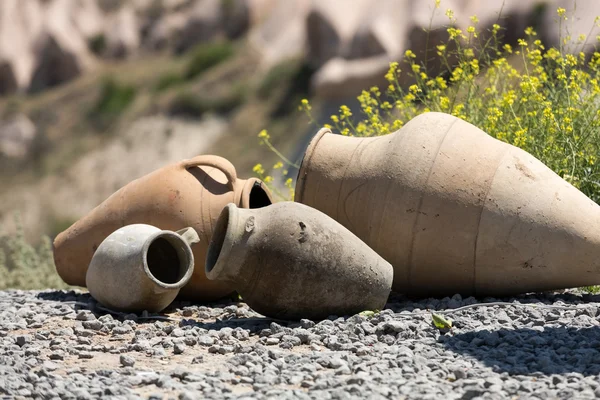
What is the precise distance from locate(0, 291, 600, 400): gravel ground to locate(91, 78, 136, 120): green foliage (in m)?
24.9

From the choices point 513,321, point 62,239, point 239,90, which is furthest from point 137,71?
point 513,321

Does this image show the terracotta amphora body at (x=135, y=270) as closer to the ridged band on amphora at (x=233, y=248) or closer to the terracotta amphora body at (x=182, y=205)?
the terracotta amphora body at (x=182, y=205)

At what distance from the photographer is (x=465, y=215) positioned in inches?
204

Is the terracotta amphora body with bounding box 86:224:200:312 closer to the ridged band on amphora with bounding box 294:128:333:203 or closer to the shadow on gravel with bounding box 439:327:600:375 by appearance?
the ridged band on amphora with bounding box 294:128:333:203

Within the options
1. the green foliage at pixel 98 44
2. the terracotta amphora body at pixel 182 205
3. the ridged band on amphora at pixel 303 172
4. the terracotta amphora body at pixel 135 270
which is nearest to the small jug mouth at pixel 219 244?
the terracotta amphora body at pixel 135 270

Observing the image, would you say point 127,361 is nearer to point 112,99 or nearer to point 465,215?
point 465,215

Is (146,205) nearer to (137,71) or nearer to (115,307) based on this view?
(115,307)

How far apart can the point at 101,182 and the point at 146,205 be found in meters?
21.9

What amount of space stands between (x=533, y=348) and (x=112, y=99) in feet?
90.0

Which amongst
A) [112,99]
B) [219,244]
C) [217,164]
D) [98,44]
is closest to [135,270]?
[219,244]

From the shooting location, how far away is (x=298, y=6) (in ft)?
97.8

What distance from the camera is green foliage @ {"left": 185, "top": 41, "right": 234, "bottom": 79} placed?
30242mm

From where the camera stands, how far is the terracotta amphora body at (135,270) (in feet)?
17.4

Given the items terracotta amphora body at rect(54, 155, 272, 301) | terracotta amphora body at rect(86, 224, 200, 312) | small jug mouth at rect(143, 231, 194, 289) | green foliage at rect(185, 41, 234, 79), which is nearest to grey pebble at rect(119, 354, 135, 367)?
terracotta amphora body at rect(86, 224, 200, 312)
